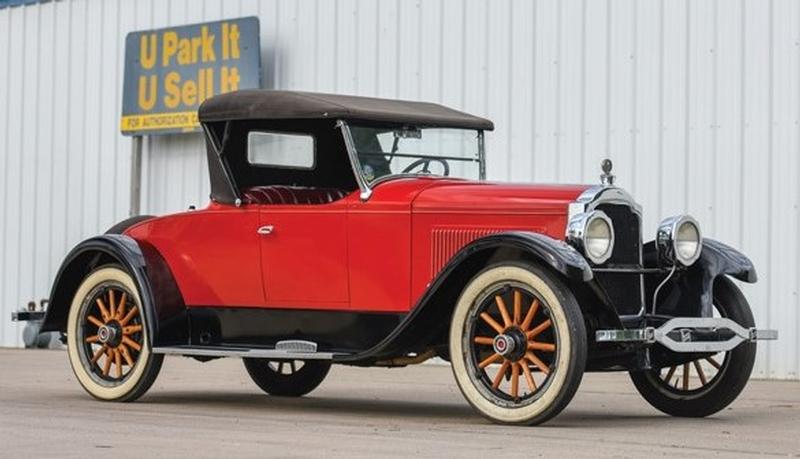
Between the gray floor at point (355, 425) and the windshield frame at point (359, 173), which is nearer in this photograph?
the gray floor at point (355, 425)

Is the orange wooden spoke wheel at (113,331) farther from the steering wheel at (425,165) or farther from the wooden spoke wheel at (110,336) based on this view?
the steering wheel at (425,165)

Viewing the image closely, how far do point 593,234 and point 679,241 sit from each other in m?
0.77

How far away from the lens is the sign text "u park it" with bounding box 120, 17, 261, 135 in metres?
18.1

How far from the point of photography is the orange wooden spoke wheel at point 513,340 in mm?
8594

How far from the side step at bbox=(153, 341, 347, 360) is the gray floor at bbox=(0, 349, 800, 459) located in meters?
0.33

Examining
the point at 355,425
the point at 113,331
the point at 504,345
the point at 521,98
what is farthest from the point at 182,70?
the point at 504,345

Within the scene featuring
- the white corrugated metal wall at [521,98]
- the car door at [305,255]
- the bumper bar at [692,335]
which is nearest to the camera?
the bumper bar at [692,335]

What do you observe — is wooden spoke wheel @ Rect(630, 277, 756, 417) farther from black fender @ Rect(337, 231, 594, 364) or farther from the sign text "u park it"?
the sign text "u park it"

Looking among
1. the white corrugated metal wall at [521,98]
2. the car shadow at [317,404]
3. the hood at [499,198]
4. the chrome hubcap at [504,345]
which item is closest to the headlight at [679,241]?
the hood at [499,198]

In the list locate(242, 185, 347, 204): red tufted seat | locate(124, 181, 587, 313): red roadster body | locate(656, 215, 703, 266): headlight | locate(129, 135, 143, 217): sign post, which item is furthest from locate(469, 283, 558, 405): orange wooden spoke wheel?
locate(129, 135, 143, 217): sign post

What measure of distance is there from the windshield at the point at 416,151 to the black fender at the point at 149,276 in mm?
1529

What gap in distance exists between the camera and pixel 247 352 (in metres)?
9.82

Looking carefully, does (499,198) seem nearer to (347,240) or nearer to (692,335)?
(347,240)

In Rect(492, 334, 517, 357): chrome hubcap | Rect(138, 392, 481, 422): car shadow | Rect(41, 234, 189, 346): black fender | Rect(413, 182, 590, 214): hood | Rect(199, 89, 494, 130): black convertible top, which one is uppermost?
Rect(199, 89, 494, 130): black convertible top
